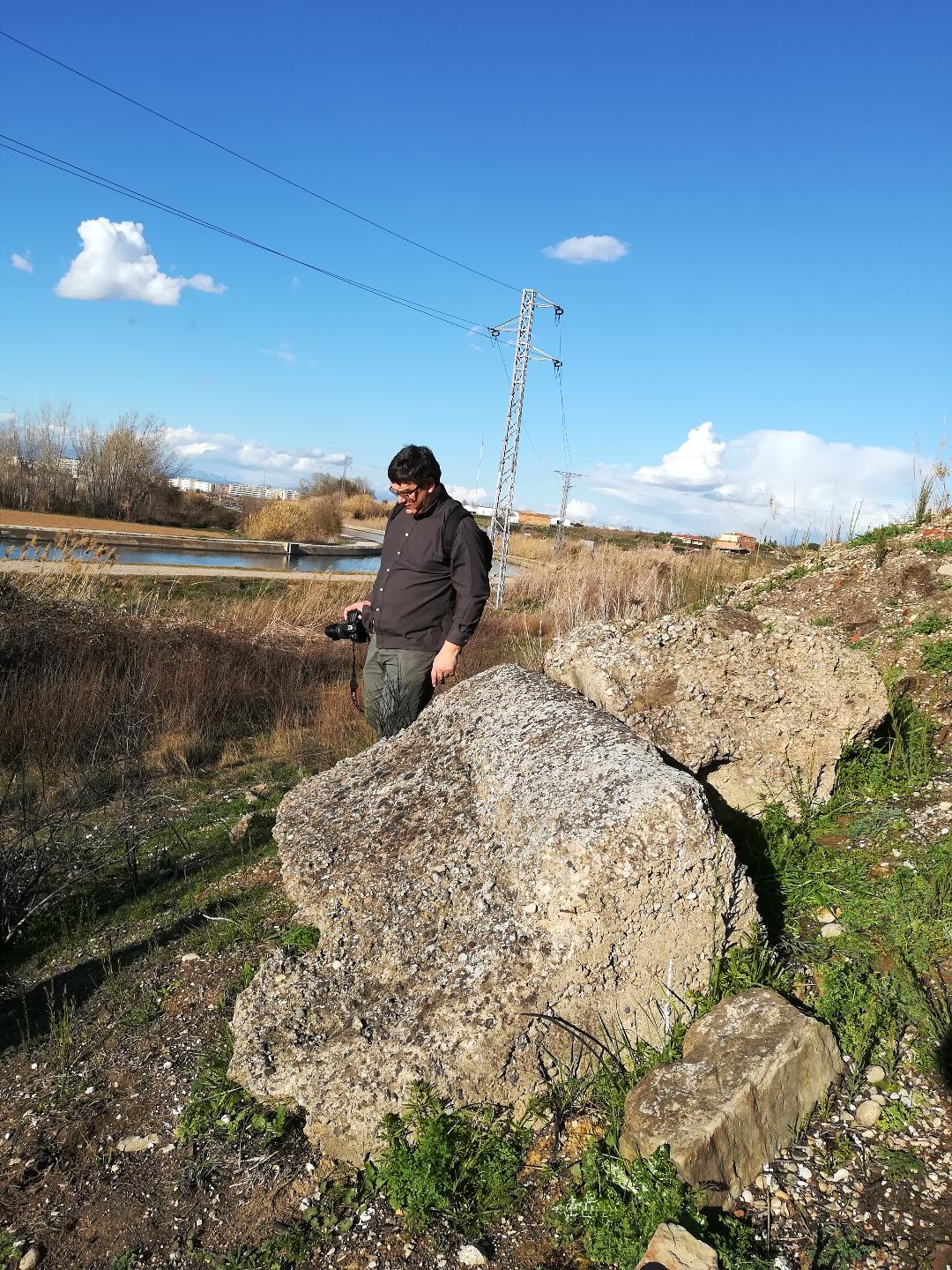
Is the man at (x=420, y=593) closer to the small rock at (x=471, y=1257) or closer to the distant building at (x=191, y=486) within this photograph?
the small rock at (x=471, y=1257)

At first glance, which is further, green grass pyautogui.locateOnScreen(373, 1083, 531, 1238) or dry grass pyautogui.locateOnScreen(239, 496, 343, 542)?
dry grass pyautogui.locateOnScreen(239, 496, 343, 542)

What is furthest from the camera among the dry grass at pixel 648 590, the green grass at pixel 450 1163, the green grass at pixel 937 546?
the dry grass at pixel 648 590

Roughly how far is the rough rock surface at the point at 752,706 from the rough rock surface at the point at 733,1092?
1.32 metres

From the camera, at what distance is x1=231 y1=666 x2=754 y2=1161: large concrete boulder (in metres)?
2.54

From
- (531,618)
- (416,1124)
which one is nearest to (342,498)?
(531,618)

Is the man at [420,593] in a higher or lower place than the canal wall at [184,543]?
higher

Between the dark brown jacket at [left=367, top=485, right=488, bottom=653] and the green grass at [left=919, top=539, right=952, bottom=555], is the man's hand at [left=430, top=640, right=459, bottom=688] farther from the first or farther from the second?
the green grass at [left=919, top=539, right=952, bottom=555]

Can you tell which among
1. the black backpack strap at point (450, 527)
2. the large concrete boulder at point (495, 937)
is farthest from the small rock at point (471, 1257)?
the black backpack strap at point (450, 527)

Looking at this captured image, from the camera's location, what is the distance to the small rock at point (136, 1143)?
2.57 m

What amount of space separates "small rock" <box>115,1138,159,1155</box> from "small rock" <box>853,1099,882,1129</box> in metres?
2.16

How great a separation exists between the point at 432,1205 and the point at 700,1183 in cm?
74

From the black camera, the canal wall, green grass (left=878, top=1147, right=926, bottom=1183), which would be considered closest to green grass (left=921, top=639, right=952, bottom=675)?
green grass (left=878, top=1147, right=926, bottom=1183)

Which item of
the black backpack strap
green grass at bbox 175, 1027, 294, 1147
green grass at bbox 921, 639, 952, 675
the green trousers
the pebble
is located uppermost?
the black backpack strap

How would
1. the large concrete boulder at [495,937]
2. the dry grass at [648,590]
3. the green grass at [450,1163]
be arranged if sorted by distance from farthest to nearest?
the dry grass at [648,590] → the large concrete boulder at [495,937] → the green grass at [450,1163]
